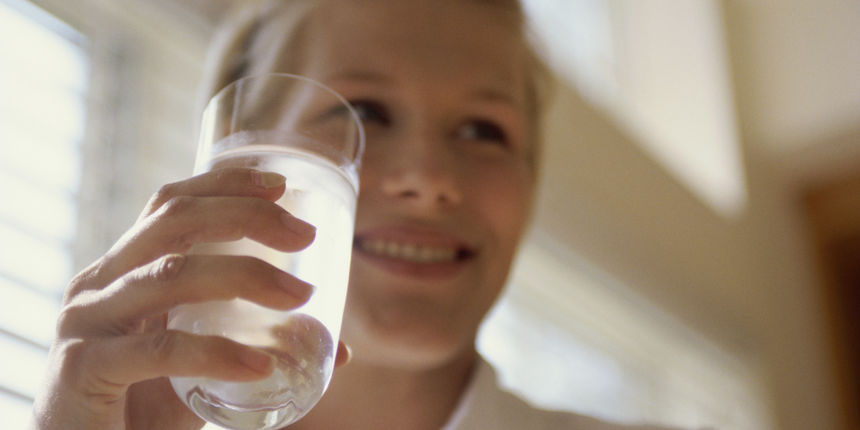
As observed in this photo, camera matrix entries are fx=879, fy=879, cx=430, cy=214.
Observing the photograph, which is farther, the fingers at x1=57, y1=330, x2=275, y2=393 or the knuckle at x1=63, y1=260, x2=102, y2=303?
the knuckle at x1=63, y1=260, x2=102, y2=303

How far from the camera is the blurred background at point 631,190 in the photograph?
1192 mm

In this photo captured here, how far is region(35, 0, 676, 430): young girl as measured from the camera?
85cm

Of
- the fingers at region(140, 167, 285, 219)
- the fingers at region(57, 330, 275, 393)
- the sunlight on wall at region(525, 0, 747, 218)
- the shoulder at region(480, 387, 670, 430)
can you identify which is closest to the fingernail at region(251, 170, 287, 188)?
the fingers at region(140, 167, 285, 219)

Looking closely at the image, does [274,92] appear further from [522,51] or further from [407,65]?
[522,51]

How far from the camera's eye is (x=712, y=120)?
10.2 ft

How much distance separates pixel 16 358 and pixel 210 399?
65cm

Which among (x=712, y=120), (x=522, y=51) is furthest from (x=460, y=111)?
(x=712, y=120)

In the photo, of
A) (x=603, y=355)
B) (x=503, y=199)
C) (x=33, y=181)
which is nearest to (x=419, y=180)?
(x=503, y=199)

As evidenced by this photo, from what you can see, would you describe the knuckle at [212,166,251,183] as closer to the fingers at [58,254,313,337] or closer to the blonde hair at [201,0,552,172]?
the fingers at [58,254,313,337]

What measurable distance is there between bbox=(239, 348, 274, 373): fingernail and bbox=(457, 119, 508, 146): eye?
533mm

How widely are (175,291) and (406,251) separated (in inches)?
15.2

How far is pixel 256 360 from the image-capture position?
0.49 metres

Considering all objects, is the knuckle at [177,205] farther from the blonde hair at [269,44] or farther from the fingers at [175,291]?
the blonde hair at [269,44]

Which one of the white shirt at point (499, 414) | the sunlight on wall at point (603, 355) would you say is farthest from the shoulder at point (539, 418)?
the sunlight on wall at point (603, 355)
